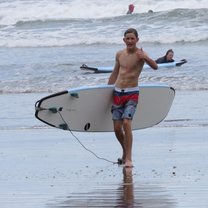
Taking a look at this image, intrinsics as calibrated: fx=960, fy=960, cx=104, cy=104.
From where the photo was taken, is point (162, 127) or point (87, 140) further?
point (162, 127)

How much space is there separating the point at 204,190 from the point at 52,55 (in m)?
22.8

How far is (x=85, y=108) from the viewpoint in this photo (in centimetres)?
1111

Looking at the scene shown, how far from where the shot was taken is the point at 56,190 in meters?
8.48

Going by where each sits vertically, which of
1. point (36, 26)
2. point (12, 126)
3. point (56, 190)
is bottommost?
point (36, 26)

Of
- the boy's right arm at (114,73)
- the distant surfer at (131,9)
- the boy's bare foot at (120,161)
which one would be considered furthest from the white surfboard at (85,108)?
the distant surfer at (131,9)

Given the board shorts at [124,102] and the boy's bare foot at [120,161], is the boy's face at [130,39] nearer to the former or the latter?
the board shorts at [124,102]

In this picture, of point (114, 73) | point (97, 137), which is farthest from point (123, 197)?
point (97, 137)

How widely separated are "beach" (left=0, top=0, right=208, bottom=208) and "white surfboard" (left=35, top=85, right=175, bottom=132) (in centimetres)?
31

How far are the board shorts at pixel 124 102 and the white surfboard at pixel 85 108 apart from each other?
0.29 metres

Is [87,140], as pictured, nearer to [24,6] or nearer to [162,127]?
[162,127]

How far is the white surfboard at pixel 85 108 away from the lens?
10836 millimetres

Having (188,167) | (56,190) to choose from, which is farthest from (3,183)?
(188,167)

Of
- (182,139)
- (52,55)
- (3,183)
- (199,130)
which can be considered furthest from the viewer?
(52,55)

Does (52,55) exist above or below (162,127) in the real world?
below
